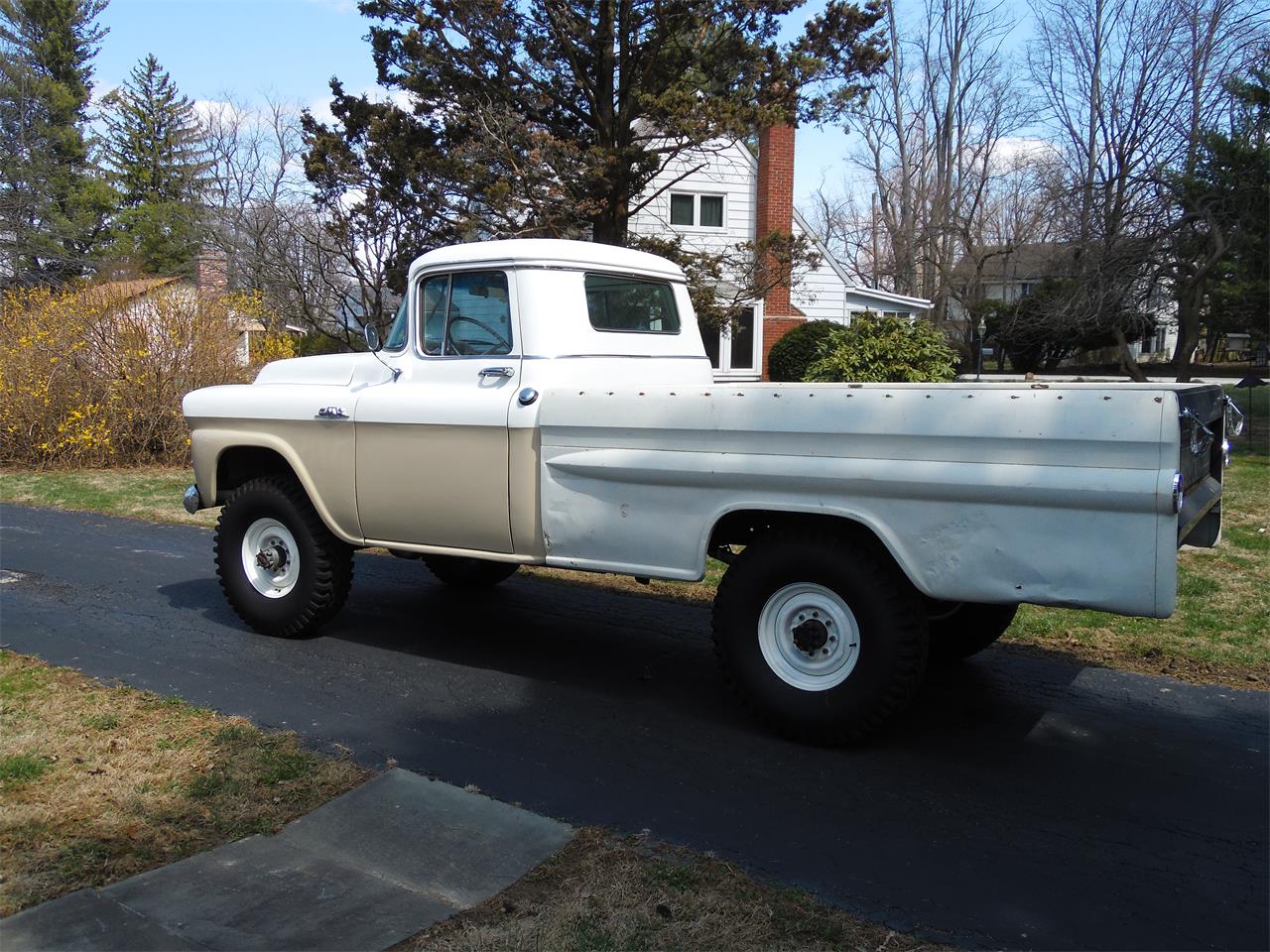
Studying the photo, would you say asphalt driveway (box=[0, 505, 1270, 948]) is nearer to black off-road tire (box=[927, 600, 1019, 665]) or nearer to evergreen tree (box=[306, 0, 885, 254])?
black off-road tire (box=[927, 600, 1019, 665])

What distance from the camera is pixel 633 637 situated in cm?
650

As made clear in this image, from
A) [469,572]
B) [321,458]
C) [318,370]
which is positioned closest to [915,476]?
[321,458]

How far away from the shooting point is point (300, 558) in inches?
251

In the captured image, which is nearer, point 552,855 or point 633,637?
point 552,855

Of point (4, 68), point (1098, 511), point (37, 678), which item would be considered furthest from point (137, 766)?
point (4, 68)

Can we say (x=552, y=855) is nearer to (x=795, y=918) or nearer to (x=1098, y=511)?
(x=795, y=918)

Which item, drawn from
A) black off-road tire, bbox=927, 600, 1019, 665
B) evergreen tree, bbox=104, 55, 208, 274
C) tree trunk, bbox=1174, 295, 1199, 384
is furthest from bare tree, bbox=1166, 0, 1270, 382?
evergreen tree, bbox=104, 55, 208, 274

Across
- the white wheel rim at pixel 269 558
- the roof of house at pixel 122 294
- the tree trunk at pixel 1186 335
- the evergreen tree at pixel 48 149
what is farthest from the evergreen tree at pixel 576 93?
the evergreen tree at pixel 48 149

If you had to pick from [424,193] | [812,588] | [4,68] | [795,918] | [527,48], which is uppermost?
[4,68]

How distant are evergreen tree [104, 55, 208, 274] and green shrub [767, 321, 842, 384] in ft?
80.9

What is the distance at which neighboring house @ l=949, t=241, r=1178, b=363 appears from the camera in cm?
2055

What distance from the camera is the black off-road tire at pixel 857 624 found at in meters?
4.43

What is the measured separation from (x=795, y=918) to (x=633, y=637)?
3332 millimetres

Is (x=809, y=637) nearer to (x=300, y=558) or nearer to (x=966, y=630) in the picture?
(x=966, y=630)
